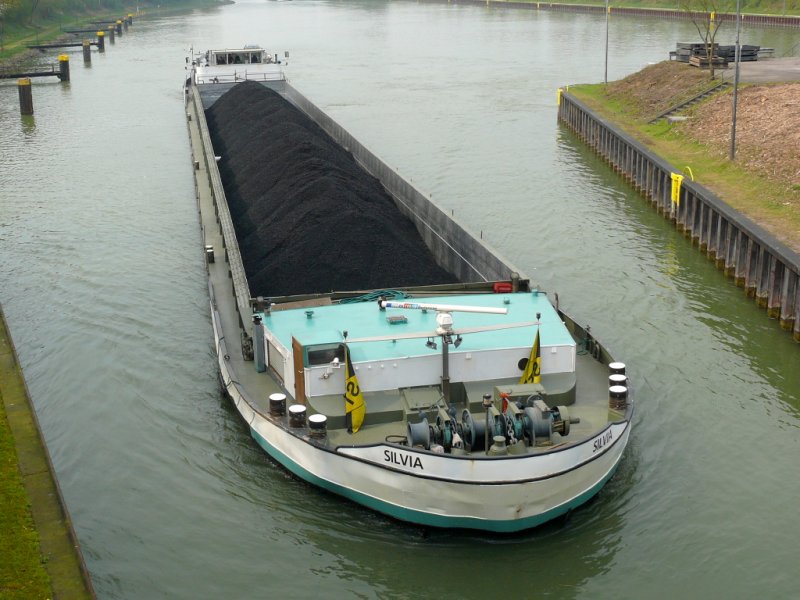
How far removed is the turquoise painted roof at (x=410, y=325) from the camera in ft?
48.8

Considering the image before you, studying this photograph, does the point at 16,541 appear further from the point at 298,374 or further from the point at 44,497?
the point at 298,374

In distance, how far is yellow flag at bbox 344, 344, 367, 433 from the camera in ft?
46.3

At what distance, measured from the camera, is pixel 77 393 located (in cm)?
1905

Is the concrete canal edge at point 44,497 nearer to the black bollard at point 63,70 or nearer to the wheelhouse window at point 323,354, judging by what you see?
the wheelhouse window at point 323,354

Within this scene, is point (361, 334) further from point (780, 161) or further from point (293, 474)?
point (780, 161)

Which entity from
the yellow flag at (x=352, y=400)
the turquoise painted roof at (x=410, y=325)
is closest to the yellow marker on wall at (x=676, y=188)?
the turquoise painted roof at (x=410, y=325)

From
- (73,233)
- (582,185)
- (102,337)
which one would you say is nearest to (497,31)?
(582,185)

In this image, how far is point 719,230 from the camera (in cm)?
2561

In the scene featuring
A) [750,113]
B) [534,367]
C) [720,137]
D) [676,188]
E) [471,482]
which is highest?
[750,113]

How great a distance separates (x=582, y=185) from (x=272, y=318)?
20705 mm

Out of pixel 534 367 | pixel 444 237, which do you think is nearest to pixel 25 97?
pixel 444 237

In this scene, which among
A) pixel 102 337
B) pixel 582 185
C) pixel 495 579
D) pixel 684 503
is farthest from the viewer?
pixel 582 185

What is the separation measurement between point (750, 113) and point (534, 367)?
23.0 meters

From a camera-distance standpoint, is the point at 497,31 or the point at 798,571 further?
the point at 497,31
